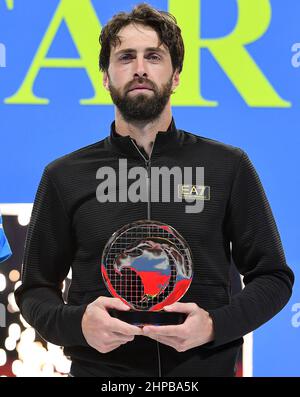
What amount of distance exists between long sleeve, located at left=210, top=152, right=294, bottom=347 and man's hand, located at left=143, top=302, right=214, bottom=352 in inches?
2.0

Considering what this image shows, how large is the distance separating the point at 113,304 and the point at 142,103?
1.79ft

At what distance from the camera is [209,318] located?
5.15ft

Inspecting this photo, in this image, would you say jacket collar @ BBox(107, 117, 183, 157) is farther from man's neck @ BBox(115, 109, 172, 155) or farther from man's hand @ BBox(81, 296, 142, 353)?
man's hand @ BBox(81, 296, 142, 353)

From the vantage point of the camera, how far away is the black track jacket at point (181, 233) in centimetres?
163

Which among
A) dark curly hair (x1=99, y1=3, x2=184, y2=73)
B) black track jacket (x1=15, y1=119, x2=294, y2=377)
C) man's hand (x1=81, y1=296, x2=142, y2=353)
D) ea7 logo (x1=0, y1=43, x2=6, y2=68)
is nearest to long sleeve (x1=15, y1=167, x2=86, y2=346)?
black track jacket (x1=15, y1=119, x2=294, y2=377)

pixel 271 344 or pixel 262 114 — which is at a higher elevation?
pixel 262 114

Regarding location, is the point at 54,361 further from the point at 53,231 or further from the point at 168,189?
the point at 168,189

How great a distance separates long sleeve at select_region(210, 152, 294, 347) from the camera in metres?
1.61

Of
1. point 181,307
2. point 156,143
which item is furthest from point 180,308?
point 156,143

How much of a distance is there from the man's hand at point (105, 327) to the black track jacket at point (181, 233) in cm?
7

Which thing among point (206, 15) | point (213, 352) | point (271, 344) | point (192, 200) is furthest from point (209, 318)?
point (206, 15)
